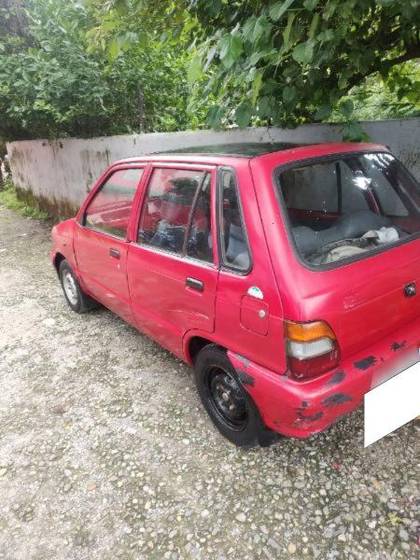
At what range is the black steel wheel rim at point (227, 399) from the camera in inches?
→ 90.8

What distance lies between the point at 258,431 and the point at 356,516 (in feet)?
1.91

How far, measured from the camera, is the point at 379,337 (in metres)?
1.96

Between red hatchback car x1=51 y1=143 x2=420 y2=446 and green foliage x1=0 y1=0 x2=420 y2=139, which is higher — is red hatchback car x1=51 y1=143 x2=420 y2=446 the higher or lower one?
the lower one

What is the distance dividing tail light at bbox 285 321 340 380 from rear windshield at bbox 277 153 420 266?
322mm

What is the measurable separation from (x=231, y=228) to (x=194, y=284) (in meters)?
0.39

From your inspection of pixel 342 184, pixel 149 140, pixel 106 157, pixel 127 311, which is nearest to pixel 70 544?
pixel 127 311

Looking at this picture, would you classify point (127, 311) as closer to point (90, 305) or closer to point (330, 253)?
point (90, 305)

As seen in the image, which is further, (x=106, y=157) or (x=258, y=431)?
(x=106, y=157)

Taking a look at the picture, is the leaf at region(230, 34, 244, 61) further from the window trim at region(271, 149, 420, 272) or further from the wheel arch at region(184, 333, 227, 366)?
the wheel arch at region(184, 333, 227, 366)

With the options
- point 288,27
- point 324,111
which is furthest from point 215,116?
point 288,27

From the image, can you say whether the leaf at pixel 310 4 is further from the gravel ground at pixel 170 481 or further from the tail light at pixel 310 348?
the gravel ground at pixel 170 481

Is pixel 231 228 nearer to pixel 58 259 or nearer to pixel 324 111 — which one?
pixel 324 111

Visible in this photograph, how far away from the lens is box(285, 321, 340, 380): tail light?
1749mm

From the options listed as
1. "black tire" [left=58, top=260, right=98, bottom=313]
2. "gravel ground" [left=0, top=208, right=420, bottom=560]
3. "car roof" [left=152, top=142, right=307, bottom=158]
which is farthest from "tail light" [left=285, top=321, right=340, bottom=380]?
"black tire" [left=58, top=260, right=98, bottom=313]
